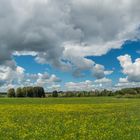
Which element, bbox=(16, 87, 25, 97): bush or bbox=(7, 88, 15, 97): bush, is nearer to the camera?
bbox=(16, 87, 25, 97): bush

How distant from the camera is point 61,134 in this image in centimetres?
2384

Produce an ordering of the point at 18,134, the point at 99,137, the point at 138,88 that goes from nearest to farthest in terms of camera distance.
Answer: the point at 99,137
the point at 18,134
the point at 138,88

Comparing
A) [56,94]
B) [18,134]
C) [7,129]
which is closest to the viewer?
[18,134]

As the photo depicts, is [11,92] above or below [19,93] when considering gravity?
above

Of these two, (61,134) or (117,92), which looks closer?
(61,134)

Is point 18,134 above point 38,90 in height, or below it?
below

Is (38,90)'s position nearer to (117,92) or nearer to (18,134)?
(117,92)

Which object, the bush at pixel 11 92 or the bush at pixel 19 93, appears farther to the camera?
the bush at pixel 11 92

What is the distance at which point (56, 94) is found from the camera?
173625 millimetres

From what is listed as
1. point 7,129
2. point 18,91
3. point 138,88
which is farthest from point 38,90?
point 7,129

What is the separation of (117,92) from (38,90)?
120 feet

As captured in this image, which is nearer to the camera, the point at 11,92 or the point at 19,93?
the point at 19,93

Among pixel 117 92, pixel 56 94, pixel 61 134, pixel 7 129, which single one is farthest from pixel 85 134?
pixel 117 92

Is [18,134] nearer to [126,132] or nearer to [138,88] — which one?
[126,132]
